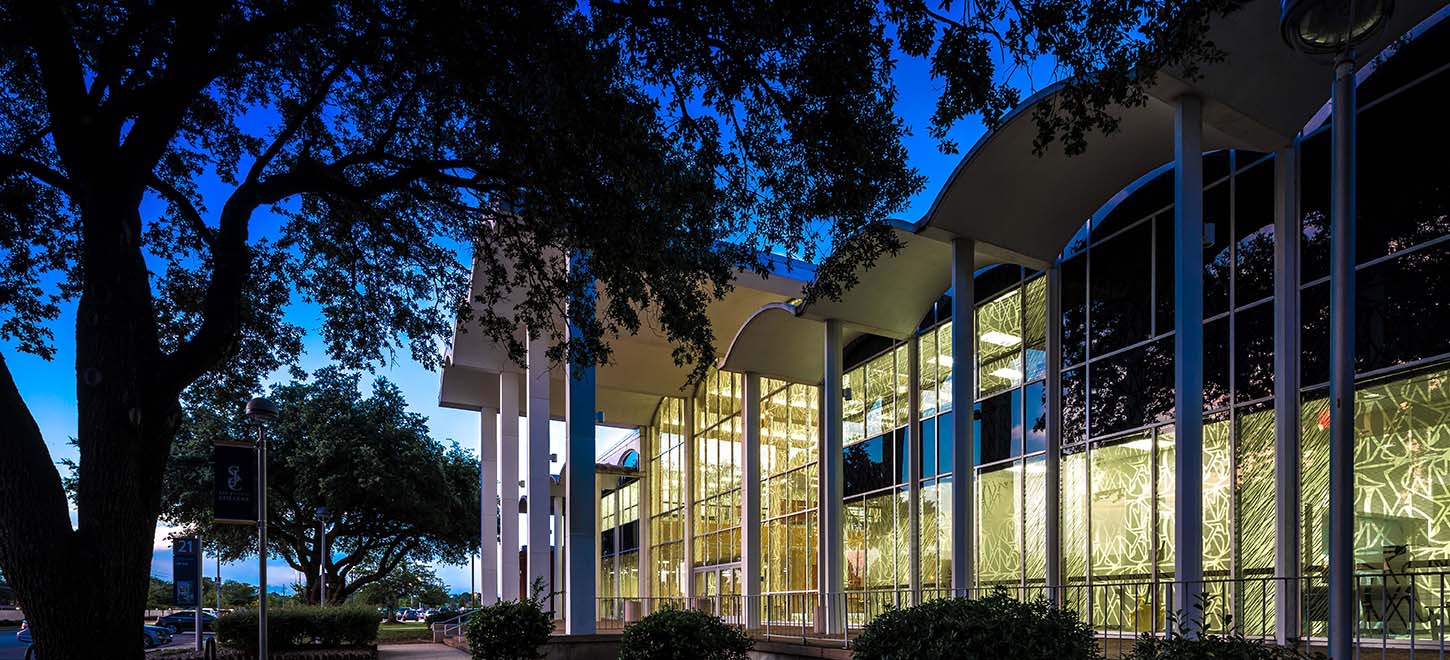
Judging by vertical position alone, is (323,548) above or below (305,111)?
below

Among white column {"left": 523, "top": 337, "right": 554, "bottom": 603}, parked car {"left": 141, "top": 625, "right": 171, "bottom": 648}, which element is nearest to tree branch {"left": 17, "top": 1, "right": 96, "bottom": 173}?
white column {"left": 523, "top": 337, "right": 554, "bottom": 603}

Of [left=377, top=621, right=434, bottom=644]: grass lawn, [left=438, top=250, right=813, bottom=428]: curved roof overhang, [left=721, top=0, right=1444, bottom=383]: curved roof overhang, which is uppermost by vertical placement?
[left=721, top=0, right=1444, bottom=383]: curved roof overhang

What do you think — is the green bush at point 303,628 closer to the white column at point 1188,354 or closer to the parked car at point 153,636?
the parked car at point 153,636

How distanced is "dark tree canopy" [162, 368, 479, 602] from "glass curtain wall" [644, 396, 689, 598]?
9.51m

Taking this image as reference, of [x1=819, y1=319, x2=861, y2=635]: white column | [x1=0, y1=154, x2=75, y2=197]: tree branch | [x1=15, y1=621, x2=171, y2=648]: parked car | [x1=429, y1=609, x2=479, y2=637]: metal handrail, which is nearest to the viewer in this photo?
[x1=0, y1=154, x2=75, y2=197]: tree branch

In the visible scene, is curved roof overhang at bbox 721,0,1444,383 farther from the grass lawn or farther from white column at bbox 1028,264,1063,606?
the grass lawn

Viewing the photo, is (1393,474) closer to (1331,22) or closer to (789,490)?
(1331,22)

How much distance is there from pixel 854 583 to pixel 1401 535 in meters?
12.2

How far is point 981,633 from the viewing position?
7773 mm

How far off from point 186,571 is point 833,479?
10821 mm

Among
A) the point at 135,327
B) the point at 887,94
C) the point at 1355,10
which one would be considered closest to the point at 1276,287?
the point at 887,94

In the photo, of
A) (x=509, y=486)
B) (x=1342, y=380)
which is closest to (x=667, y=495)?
(x=509, y=486)

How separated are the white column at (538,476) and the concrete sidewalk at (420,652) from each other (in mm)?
4162

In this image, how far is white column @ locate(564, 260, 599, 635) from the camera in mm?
17984
